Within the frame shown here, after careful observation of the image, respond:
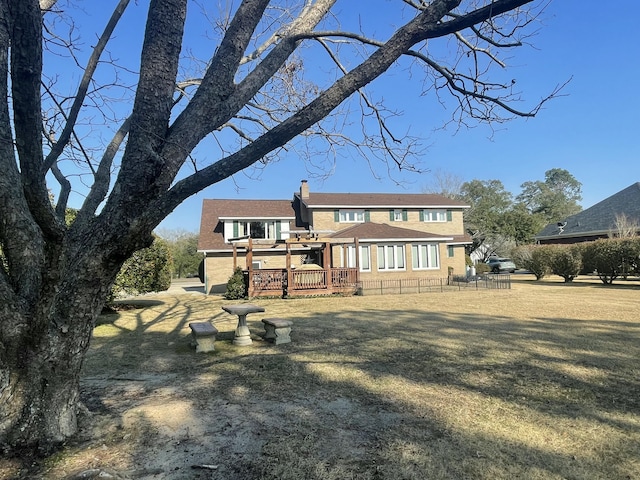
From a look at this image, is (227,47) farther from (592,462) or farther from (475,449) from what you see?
(592,462)

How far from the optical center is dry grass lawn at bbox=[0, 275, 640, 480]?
3.01 meters

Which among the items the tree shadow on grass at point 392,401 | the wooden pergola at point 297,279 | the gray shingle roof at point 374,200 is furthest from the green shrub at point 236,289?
the gray shingle roof at point 374,200

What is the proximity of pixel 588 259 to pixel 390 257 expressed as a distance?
36.0ft

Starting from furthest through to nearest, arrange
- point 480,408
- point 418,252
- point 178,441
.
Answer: point 418,252
point 480,408
point 178,441

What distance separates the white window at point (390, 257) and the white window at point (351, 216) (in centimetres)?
518

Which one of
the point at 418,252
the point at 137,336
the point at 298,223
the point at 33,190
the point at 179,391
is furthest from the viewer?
the point at 298,223

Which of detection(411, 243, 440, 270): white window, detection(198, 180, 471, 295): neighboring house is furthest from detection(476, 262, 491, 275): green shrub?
detection(411, 243, 440, 270): white window

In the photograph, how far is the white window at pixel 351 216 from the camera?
29.1 meters

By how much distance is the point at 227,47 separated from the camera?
11.5ft

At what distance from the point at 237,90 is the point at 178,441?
314 cm

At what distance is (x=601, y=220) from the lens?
33688 millimetres

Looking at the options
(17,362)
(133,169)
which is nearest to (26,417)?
(17,362)

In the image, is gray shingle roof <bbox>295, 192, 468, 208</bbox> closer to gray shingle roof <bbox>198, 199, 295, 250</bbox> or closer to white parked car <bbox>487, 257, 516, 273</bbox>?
gray shingle roof <bbox>198, 199, 295, 250</bbox>

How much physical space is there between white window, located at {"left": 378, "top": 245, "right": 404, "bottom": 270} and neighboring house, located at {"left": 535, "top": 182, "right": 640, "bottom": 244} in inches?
631
